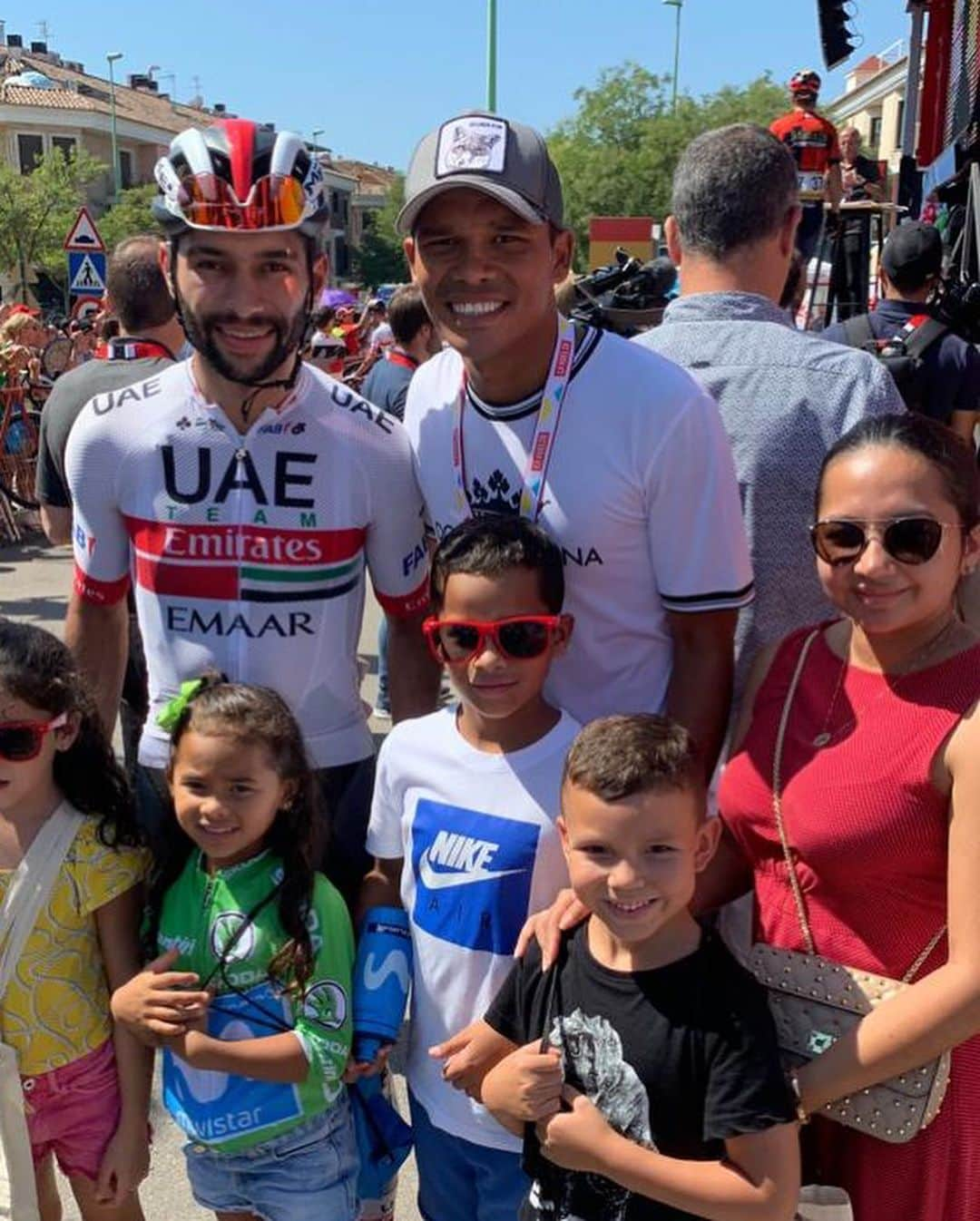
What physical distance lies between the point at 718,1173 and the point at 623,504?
1.09m

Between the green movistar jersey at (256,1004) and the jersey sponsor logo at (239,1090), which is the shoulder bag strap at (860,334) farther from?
the jersey sponsor logo at (239,1090)

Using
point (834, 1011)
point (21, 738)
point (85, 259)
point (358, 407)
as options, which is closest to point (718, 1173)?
point (834, 1011)

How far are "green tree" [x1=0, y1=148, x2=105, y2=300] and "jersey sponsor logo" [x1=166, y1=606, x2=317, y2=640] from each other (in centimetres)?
4549

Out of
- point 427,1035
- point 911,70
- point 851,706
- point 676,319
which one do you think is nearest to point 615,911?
point 851,706

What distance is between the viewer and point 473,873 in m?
2.00

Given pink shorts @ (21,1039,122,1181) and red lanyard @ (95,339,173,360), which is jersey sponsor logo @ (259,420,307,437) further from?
red lanyard @ (95,339,173,360)

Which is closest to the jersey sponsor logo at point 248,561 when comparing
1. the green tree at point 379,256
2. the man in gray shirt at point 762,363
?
the man in gray shirt at point 762,363

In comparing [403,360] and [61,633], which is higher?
[403,360]

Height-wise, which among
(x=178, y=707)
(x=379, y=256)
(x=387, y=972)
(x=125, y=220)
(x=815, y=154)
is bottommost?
(x=387, y=972)

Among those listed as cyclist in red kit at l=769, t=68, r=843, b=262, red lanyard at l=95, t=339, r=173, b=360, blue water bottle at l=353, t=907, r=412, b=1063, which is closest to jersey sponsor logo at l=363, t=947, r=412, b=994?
blue water bottle at l=353, t=907, r=412, b=1063

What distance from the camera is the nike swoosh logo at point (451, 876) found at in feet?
6.53

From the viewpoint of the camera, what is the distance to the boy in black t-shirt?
63.5 inches

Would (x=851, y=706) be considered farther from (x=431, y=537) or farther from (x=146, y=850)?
(x=146, y=850)

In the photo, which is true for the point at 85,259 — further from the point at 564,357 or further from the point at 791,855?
the point at 791,855
